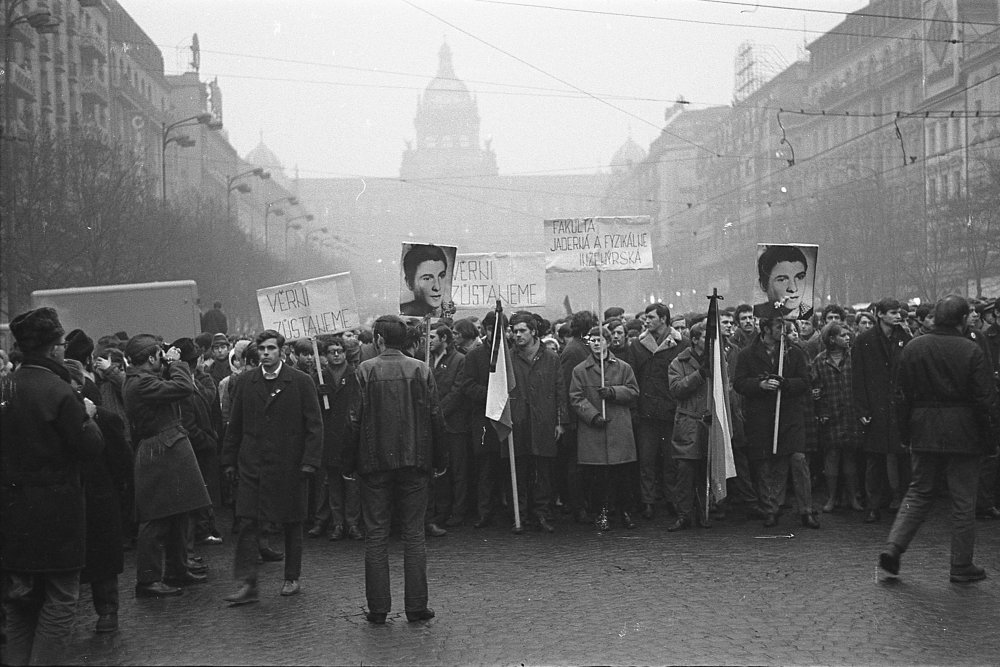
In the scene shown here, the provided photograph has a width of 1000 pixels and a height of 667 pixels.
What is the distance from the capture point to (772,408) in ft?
36.1

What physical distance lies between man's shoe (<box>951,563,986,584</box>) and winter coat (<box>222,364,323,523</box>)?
4.29 metres

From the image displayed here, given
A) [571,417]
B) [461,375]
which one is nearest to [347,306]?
[461,375]

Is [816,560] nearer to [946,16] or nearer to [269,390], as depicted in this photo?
[269,390]

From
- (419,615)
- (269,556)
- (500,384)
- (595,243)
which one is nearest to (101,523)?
(419,615)

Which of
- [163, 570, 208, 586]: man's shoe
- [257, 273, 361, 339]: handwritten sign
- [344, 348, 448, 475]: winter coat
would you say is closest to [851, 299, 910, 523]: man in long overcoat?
[257, 273, 361, 339]: handwritten sign

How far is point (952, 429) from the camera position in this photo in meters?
8.10

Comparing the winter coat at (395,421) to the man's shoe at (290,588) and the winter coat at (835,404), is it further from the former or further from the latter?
the winter coat at (835,404)

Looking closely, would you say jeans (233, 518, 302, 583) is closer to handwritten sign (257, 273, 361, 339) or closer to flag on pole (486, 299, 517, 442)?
flag on pole (486, 299, 517, 442)

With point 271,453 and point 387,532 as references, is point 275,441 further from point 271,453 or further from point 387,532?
point 387,532

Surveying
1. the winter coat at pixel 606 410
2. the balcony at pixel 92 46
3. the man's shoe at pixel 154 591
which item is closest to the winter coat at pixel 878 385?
the winter coat at pixel 606 410

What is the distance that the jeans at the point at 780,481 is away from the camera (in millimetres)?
10695

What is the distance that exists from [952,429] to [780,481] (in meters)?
3.05

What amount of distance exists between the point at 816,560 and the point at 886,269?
3639 cm

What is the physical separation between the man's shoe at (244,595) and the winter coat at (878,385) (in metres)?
5.83
